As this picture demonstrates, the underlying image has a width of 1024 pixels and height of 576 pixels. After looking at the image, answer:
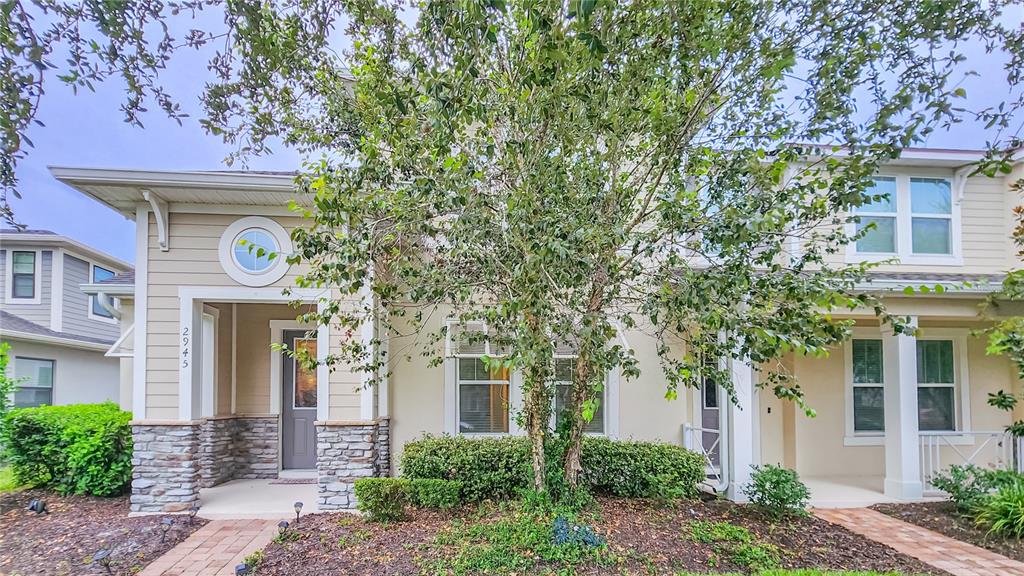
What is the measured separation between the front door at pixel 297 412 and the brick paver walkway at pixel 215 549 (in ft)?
6.42

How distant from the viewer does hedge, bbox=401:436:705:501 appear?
235 inches

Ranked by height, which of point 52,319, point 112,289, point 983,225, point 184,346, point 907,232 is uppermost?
point 983,225

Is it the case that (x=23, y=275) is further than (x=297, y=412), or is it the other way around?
(x=23, y=275)

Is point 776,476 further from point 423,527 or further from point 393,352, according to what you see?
point 393,352

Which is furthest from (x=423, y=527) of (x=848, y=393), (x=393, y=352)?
(x=848, y=393)

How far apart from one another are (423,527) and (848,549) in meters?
4.27

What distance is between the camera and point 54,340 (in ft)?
35.4

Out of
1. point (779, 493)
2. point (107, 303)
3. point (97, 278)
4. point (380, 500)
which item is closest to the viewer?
point (380, 500)

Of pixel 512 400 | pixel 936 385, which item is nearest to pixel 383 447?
pixel 512 400

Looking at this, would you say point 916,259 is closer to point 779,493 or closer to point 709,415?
point 709,415

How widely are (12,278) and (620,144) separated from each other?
1512 centimetres

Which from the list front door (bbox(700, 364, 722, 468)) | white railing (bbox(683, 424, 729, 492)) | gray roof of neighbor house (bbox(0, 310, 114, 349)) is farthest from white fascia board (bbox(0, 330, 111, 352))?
front door (bbox(700, 364, 722, 468))

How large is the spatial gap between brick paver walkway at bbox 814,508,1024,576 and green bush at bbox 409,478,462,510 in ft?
14.8

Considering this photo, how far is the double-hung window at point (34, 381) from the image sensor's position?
1051 cm
